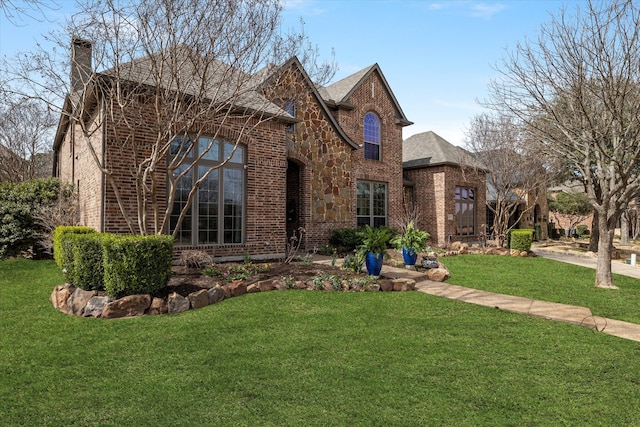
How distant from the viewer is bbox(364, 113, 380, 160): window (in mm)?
17938

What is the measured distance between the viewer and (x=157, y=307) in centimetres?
616

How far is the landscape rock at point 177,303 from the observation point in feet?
20.4

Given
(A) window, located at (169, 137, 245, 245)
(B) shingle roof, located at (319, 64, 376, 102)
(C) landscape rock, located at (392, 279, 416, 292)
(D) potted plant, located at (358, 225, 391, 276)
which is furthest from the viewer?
(B) shingle roof, located at (319, 64, 376, 102)

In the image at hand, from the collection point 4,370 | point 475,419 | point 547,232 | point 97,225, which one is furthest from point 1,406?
point 547,232

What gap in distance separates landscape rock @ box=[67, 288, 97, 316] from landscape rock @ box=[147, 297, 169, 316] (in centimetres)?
101

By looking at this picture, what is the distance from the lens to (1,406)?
328cm

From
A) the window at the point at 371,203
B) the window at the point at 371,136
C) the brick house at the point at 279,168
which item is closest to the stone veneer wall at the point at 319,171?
the brick house at the point at 279,168

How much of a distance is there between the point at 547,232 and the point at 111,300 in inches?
1163

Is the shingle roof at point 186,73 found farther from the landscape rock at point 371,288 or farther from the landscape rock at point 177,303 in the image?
the landscape rock at point 371,288

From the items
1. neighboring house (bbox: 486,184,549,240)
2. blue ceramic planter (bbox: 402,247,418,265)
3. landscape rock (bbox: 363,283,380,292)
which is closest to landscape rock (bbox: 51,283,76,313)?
landscape rock (bbox: 363,283,380,292)

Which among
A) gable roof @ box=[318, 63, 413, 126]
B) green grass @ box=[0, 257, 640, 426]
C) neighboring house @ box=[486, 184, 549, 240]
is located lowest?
green grass @ box=[0, 257, 640, 426]

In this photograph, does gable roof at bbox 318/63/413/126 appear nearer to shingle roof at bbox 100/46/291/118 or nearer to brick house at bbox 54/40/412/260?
brick house at bbox 54/40/412/260

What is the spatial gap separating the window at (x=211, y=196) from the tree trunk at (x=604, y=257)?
9225 mm

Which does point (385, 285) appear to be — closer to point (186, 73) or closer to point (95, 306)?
point (95, 306)
